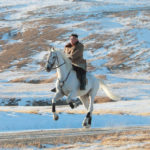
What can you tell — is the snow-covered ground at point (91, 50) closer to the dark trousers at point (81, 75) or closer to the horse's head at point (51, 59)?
the dark trousers at point (81, 75)

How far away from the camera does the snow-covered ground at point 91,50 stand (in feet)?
123

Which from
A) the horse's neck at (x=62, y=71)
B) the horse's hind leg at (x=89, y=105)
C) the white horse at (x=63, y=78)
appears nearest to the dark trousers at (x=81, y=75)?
the white horse at (x=63, y=78)

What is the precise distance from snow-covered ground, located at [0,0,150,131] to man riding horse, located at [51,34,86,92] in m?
6.66

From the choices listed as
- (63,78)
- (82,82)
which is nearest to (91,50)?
(82,82)

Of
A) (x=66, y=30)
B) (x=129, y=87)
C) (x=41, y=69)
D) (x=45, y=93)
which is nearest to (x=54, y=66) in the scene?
(x=45, y=93)

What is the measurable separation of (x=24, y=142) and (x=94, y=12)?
504ft

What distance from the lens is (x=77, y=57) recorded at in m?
16.5

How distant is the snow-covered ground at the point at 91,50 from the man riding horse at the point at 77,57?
6663 millimetres

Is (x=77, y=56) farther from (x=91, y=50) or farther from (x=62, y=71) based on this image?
(x=91, y=50)

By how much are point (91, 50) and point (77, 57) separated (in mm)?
92686

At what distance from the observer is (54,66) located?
15.2 meters

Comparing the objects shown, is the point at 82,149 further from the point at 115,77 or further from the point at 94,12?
the point at 94,12

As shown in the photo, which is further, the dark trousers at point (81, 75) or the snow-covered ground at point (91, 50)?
the snow-covered ground at point (91, 50)

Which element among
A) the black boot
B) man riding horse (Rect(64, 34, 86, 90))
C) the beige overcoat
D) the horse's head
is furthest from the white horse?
the beige overcoat
